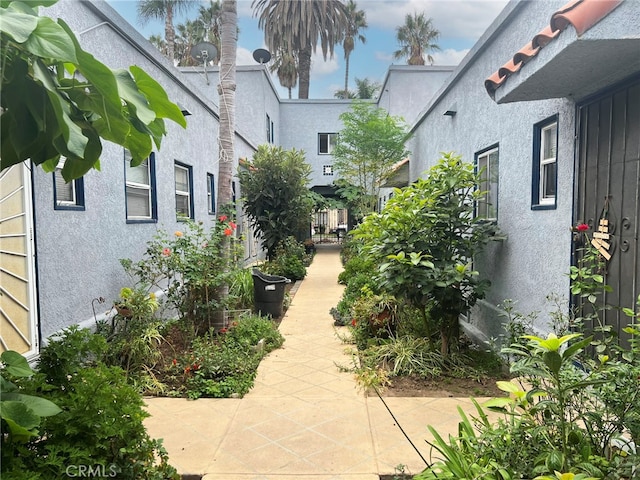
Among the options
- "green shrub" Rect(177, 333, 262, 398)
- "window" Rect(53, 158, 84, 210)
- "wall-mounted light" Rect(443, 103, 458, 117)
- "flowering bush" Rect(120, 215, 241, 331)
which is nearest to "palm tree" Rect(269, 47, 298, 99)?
"wall-mounted light" Rect(443, 103, 458, 117)

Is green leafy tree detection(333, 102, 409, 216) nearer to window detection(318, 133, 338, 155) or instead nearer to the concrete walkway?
window detection(318, 133, 338, 155)

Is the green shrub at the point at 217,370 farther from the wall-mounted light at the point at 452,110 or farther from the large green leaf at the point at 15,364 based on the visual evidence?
the wall-mounted light at the point at 452,110

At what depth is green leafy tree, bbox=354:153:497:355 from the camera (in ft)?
15.0

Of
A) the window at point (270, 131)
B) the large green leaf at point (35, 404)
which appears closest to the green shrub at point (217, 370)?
the large green leaf at point (35, 404)

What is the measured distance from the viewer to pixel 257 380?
4.59m

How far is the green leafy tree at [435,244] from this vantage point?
457cm

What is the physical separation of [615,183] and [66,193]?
5.29 m

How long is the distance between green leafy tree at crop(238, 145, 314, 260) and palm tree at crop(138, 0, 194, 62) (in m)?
15.3

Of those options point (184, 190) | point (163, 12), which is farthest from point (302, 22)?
point (184, 190)

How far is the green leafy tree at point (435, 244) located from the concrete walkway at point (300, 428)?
1155 mm

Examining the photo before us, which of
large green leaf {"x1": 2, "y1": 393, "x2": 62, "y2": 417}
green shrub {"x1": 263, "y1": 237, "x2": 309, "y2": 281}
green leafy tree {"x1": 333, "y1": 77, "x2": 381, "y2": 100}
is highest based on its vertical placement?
green leafy tree {"x1": 333, "y1": 77, "x2": 381, "y2": 100}

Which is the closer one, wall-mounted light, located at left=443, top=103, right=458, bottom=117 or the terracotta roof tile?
the terracotta roof tile

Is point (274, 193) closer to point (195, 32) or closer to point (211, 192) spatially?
point (211, 192)

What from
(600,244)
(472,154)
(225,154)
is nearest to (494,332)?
(600,244)
